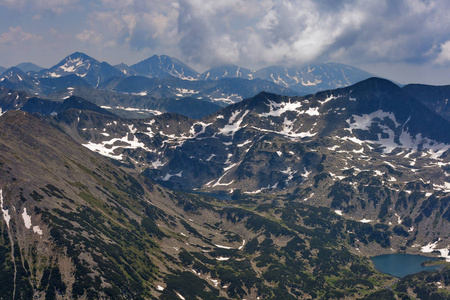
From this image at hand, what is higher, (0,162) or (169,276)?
(0,162)

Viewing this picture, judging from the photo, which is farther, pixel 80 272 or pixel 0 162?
pixel 0 162

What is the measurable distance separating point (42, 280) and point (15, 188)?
6072cm

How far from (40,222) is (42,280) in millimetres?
35445

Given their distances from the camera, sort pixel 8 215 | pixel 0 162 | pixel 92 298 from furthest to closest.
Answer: pixel 0 162, pixel 8 215, pixel 92 298

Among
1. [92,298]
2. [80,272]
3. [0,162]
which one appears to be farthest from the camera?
[0,162]

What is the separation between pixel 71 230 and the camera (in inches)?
6575

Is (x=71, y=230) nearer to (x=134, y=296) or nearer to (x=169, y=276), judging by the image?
(x=134, y=296)

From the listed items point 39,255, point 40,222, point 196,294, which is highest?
point 40,222

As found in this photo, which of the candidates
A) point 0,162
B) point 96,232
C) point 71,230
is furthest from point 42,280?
point 0,162

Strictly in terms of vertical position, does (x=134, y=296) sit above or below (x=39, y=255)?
below

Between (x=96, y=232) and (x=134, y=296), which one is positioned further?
(x=96, y=232)

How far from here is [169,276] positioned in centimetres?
19138

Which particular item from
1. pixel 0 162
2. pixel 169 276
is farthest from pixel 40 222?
pixel 169 276

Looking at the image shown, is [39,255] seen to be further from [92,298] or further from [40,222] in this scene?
[92,298]
